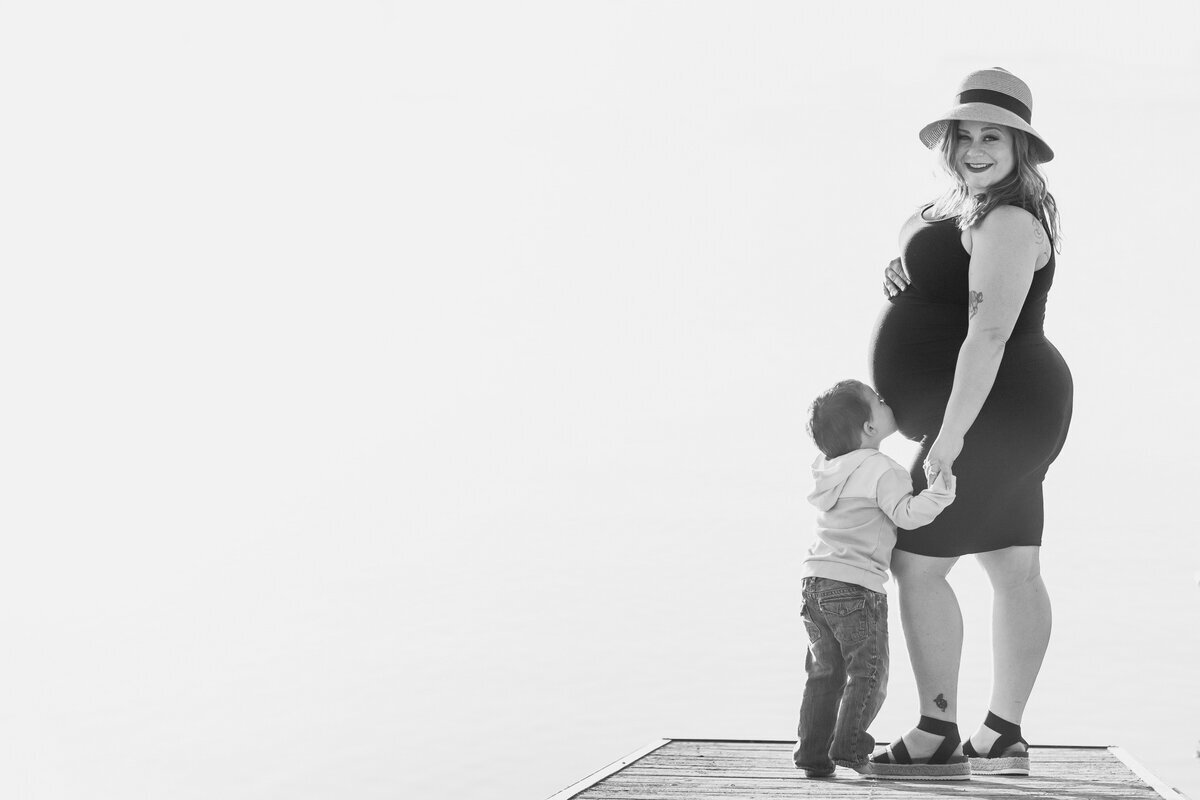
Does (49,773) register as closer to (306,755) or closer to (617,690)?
(306,755)

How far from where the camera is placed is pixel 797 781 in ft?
10.8

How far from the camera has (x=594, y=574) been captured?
34.3 metres

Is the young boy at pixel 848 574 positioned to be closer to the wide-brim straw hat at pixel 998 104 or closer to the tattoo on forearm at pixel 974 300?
the tattoo on forearm at pixel 974 300

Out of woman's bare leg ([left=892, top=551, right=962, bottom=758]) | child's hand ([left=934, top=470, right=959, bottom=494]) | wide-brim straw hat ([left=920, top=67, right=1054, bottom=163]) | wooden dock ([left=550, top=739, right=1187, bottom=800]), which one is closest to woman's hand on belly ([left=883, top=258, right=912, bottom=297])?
wide-brim straw hat ([left=920, top=67, right=1054, bottom=163])

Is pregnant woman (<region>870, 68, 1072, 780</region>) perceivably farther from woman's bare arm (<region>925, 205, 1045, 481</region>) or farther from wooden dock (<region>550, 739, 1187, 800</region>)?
wooden dock (<region>550, 739, 1187, 800</region>)

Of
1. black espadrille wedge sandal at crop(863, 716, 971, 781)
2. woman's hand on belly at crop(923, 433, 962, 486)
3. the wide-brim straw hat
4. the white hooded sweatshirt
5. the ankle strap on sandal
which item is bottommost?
black espadrille wedge sandal at crop(863, 716, 971, 781)

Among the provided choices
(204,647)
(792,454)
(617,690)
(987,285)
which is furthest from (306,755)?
(792,454)

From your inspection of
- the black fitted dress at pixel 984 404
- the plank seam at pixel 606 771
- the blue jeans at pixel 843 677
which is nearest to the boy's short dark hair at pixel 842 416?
the black fitted dress at pixel 984 404

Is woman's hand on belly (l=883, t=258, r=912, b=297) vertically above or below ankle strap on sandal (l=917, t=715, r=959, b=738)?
above

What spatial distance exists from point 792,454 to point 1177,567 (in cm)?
2182

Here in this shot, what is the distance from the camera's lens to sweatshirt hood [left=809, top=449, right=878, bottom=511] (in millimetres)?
3397

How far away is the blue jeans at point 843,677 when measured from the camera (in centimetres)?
337

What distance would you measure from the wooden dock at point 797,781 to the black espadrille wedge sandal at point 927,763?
0.05 metres

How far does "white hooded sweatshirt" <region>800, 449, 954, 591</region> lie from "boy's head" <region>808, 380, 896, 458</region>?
37 millimetres
